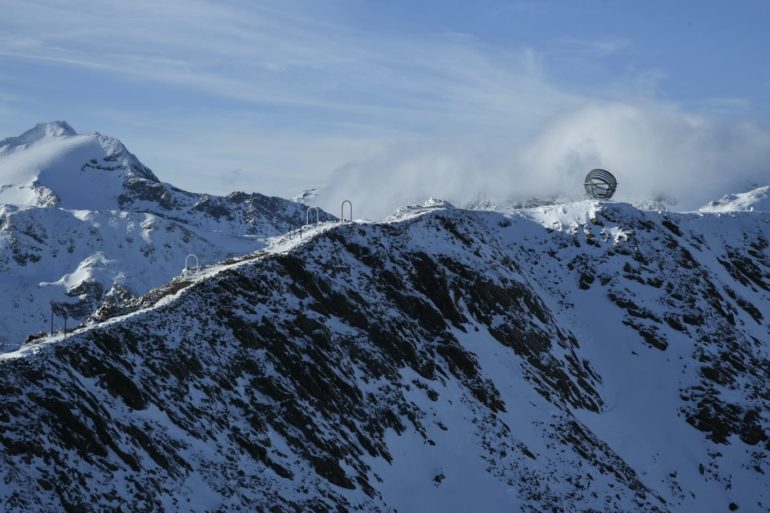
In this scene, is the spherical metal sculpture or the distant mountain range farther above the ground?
the spherical metal sculpture

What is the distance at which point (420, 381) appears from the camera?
60.8m

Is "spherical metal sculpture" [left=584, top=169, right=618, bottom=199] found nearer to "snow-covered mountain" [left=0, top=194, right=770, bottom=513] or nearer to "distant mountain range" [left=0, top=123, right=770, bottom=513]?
"distant mountain range" [left=0, top=123, right=770, bottom=513]

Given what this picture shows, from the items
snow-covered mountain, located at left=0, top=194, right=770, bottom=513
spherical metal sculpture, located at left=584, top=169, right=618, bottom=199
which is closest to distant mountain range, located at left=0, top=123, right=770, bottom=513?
snow-covered mountain, located at left=0, top=194, right=770, bottom=513

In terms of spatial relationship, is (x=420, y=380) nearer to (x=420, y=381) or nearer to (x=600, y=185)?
(x=420, y=381)

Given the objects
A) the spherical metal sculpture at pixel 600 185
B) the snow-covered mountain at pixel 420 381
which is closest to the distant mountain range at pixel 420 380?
the snow-covered mountain at pixel 420 381

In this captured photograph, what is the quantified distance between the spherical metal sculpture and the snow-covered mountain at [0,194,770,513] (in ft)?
43.9

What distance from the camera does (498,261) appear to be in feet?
A: 287

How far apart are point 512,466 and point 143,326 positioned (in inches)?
893

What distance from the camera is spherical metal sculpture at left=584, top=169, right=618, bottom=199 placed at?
119012 mm

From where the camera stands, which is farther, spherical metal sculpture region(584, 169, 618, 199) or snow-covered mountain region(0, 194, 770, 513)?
spherical metal sculpture region(584, 169, 618, 199)

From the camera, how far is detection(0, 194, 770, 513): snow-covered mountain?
3941cm

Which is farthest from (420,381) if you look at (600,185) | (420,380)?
(600,185)

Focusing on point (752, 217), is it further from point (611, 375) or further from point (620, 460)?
point (620, 460)

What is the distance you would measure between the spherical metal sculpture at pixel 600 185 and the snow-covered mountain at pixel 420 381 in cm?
1338
